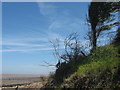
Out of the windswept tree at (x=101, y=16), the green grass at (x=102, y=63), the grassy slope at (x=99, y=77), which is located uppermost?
the windswept tree at (x=101, y=16)

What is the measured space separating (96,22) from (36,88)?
6077 mm

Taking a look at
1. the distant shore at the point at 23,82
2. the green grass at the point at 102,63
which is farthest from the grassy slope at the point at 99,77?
the distant shore at the point at 23,82

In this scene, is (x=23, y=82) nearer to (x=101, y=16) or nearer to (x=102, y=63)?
(x=101, y=16)

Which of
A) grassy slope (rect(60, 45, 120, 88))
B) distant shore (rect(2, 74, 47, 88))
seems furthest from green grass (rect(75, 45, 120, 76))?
distant shore (rect(2, 74, 47, 88))

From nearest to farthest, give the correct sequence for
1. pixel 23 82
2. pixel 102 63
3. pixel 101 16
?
pixel 102 63 → pixel 101 16 → pixel 23 82

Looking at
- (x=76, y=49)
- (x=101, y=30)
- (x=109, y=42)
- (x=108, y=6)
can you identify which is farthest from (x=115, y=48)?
(x=108, y=6)

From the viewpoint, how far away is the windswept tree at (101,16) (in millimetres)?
12734

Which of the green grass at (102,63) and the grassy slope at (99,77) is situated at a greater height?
the green grass at (102,63)

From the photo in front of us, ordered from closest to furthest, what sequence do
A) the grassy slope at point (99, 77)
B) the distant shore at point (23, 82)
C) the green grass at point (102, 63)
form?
the grassy slope at point (99, 77) < the green grass at point (102, 63) < the distant shore at point (23, 82)

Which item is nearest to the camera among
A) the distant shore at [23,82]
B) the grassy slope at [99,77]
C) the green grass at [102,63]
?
the grassy slope at [99,77]

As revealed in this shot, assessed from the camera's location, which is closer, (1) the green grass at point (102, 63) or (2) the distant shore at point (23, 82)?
(1) the green grass at point (102, 63)

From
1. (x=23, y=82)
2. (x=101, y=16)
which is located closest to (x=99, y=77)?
(x=101, y=16)

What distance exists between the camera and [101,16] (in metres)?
13.0

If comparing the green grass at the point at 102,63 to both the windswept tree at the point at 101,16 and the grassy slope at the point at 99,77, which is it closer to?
the grassy slope at the point at 99,77
